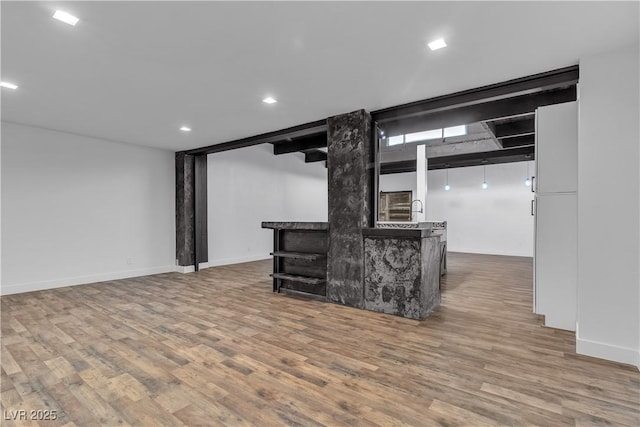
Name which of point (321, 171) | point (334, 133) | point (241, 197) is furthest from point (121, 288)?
point (321, 171)

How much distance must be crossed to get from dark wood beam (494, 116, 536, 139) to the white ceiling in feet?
11.1

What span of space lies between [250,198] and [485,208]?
701 cm

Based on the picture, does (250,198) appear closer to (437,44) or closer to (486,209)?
(437,44)

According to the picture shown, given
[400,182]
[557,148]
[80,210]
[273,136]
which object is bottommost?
[80,210]

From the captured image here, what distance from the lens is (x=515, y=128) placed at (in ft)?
19.4

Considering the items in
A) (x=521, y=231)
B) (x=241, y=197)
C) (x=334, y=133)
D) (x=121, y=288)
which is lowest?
(x=121, y=288)

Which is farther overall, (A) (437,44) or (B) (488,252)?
(B) (488,252)

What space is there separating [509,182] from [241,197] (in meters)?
7.62

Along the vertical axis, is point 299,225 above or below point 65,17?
below

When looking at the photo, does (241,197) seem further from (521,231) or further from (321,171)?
(521,231)

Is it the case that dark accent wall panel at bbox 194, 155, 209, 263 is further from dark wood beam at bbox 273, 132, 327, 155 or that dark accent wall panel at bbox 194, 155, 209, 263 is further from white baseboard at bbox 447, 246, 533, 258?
white baseboard at bbox 447, 246, 533, 258

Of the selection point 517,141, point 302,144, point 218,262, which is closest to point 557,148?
point 517,141

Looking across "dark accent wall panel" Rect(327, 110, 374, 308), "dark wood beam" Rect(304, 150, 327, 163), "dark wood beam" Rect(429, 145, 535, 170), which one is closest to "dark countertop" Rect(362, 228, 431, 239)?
"dark accent wall panel" Rect(327, 110, 374, 308)

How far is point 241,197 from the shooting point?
7.68 m
